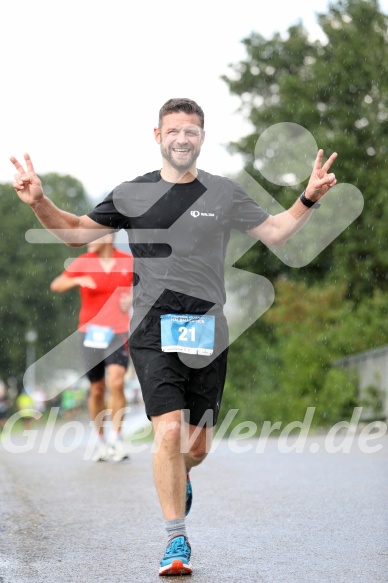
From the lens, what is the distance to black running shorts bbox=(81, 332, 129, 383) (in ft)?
34.6

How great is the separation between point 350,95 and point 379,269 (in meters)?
5.32

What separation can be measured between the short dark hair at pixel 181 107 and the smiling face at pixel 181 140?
0.02 meters

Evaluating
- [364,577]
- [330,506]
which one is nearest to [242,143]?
[330,506]

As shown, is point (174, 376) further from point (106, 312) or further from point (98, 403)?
point (98, 403)

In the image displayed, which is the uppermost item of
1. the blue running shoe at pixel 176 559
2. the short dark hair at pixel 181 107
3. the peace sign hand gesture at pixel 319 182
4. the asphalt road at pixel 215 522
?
the short dark hair at pixel 181 107

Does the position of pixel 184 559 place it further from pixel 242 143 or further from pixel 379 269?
pixel 242 143

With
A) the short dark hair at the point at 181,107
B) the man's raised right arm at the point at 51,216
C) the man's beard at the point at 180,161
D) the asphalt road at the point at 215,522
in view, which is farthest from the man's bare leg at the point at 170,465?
the short dark hair at the point at 181,107

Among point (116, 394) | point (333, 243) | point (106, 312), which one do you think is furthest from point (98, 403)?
point (333, 243)

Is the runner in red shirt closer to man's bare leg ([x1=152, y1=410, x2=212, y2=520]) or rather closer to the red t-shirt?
the red t-shirt

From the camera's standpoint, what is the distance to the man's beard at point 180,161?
18.4 ft

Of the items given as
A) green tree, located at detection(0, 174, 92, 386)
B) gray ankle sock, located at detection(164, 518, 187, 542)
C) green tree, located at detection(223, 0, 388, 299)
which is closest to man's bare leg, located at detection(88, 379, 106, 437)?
gray ankle sock, located at detection(164, 518, 187, 542)

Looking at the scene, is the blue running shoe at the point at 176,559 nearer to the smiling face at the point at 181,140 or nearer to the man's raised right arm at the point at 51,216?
the man's raised right arm at the point at 51,216

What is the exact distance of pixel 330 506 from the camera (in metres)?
7.02

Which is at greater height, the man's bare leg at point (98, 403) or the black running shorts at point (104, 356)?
the black running shorts at point (104, 356)
